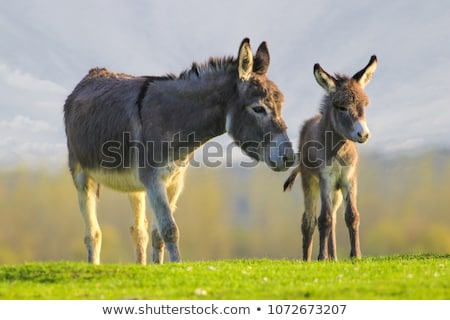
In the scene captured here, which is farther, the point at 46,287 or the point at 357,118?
the point at 357,118

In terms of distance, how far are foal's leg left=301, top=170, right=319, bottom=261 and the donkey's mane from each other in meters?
4.85

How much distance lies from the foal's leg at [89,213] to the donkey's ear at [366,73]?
6.74m

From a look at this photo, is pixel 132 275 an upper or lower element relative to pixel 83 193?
lower

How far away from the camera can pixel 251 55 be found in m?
11.2

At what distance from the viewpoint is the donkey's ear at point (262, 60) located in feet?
37.6

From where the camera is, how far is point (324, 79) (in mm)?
14734

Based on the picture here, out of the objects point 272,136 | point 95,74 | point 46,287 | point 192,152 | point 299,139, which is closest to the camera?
point 46,287

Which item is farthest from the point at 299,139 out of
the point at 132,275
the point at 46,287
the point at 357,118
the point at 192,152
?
the point at 46,287

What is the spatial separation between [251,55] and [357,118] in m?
4.08

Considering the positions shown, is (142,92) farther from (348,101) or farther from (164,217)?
(348,101)

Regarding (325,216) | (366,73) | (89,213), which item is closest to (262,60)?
(366,73)

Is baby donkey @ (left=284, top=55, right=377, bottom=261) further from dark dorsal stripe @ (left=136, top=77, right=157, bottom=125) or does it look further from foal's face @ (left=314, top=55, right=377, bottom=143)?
dark dorsal stripe @ (left=136, top=77, right=157, bottom=125)
